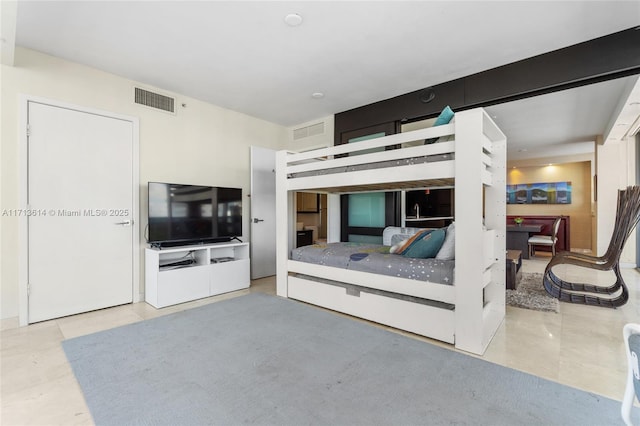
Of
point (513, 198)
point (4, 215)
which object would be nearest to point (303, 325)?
point (4, 215)

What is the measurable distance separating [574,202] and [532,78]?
6360 millimetres

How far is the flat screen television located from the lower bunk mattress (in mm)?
1080

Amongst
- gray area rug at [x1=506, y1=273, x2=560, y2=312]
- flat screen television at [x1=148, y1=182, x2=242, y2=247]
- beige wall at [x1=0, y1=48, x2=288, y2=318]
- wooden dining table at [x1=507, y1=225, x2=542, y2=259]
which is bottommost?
gray area rug at [x1=506, y1=273, x2=560, y2=312]

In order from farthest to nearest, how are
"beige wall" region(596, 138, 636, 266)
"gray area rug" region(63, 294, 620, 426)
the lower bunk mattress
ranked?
"beige wall" region(596, 138, 636, 266) < the lower bunk mattress < "gray area rug" region(63, 294, 620, 426)

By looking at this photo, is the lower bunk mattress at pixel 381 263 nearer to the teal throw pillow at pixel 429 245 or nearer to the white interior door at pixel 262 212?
the teal throw pillow at pixel 429 245

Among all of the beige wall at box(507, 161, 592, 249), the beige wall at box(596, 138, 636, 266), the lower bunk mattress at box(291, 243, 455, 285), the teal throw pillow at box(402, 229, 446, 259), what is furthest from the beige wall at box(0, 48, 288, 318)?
the beige wall at box(507, 161, 592, 249)

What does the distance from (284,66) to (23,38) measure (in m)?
2.22

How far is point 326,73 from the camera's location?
124 inches

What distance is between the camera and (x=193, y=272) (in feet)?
11.1

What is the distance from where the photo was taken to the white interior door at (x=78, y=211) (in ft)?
8.98

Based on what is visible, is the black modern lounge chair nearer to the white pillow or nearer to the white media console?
the white pillow

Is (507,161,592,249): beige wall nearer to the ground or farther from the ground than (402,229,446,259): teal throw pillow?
farther from the ground

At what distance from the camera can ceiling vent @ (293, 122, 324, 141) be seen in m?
4.72

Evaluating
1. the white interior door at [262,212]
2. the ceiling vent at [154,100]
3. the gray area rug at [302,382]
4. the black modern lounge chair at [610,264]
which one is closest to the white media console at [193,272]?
the white interior door at [262,212]
